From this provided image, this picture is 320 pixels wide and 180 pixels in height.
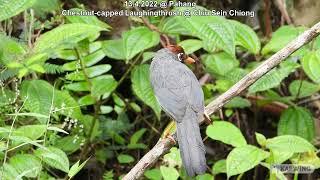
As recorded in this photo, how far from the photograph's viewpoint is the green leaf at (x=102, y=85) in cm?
368

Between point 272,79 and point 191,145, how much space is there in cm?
129

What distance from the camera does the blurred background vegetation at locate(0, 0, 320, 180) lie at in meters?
3.03

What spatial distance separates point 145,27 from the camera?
3.48 m

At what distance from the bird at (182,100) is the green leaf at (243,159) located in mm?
446

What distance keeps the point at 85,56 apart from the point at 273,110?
1711 millimetres

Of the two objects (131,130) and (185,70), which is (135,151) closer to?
(131,130)

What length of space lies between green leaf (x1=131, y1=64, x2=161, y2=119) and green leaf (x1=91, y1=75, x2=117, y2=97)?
198 mm

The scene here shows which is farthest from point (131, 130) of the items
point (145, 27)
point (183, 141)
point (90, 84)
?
point (183, 141)

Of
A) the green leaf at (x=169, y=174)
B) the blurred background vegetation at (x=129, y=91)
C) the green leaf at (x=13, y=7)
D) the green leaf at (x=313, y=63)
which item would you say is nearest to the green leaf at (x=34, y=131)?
the blurred background vegetation at (x=129, y=91)

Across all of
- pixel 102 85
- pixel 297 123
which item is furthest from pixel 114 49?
pixel 297 123

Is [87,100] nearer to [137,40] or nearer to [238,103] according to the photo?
[137,40]

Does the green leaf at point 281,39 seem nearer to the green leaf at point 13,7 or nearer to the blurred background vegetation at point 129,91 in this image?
the blurred background vegetation at point 129,91

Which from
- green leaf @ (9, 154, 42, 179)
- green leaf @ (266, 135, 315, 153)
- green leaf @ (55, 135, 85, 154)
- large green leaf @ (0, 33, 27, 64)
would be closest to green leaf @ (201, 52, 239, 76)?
green leaf @ (266, 135, 315, 153)

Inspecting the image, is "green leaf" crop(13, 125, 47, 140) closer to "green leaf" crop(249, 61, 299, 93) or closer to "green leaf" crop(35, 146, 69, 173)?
"green leaf" crop(35, 146, 69, 173)
